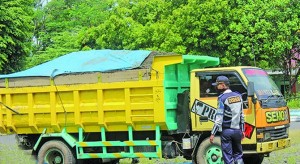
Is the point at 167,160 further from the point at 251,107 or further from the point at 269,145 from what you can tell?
the point at 251,107

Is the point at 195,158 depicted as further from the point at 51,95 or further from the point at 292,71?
the point at 292,71

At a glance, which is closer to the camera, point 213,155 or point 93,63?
point 213,155

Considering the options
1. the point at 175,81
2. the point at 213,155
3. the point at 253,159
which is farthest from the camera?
the point at 253,159

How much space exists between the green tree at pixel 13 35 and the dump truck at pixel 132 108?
812 inches

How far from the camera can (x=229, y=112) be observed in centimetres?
940

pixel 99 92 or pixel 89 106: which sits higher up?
pixel 99 92

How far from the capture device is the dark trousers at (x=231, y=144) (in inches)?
369

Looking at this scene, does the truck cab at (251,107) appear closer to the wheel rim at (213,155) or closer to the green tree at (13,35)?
the wheel rim at (213,155)

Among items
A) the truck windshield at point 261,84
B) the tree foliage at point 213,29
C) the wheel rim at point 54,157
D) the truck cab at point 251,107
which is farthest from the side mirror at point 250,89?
the tree foliage at point 213,29

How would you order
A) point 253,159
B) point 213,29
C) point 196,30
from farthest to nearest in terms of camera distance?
point 196,30 → point 213,29 → point 253,159

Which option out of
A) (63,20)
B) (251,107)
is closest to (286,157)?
(251,107)

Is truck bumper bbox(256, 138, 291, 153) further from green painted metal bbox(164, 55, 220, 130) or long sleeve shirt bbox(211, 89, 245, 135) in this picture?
green painted metal bbox(164, 55, 220, 130)

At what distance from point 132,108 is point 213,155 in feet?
6.19

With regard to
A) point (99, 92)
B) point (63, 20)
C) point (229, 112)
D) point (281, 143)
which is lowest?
point (281, 143)
